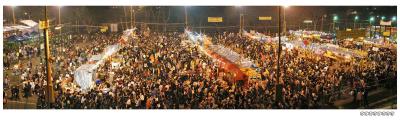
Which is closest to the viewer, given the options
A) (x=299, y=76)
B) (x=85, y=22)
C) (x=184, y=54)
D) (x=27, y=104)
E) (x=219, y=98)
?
(x=219, y=98)

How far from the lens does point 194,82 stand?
17.2m

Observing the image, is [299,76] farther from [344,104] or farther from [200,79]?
[200,79]

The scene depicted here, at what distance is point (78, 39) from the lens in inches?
1594

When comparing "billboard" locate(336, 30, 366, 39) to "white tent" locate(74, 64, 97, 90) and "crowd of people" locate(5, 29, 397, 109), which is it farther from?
"white tent" locate(74, 64, 97, 90)

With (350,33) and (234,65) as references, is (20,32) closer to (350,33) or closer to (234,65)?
(234,65)

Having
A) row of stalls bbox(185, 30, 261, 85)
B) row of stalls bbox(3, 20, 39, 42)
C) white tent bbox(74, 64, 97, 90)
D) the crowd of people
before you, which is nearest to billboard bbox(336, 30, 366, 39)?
the crowd of people

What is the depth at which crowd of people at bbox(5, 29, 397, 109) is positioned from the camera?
15.0m

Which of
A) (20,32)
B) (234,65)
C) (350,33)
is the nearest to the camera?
(234,65)

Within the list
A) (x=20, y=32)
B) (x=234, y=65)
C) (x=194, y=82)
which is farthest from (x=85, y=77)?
(x=20, y=32)

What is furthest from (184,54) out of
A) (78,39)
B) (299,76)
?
(78,39)

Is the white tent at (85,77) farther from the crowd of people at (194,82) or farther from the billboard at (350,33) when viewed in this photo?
the billboard at (350,33)

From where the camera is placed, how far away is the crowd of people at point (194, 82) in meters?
15.0

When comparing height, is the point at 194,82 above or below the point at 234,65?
below
